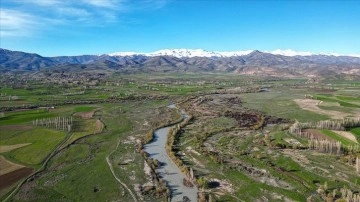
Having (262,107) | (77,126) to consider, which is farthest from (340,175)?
(262,107)

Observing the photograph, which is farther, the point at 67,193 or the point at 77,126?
the point at 77,126

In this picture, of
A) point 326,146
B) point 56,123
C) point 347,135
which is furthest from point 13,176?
point 347,135

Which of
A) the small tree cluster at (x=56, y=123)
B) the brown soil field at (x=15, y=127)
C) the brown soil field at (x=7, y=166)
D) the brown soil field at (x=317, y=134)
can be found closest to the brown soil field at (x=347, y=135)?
the brown soil field at (x=317, y=134)

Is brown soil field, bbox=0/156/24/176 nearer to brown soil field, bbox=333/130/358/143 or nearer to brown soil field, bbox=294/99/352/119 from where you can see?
brown soil field, bbox=333/130/358/143

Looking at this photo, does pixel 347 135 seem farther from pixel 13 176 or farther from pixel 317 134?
pixel 13 176

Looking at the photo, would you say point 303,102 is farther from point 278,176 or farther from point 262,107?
point 278,176

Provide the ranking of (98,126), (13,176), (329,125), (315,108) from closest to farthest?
(13,176), (329,125), (98,126), (315,108)
